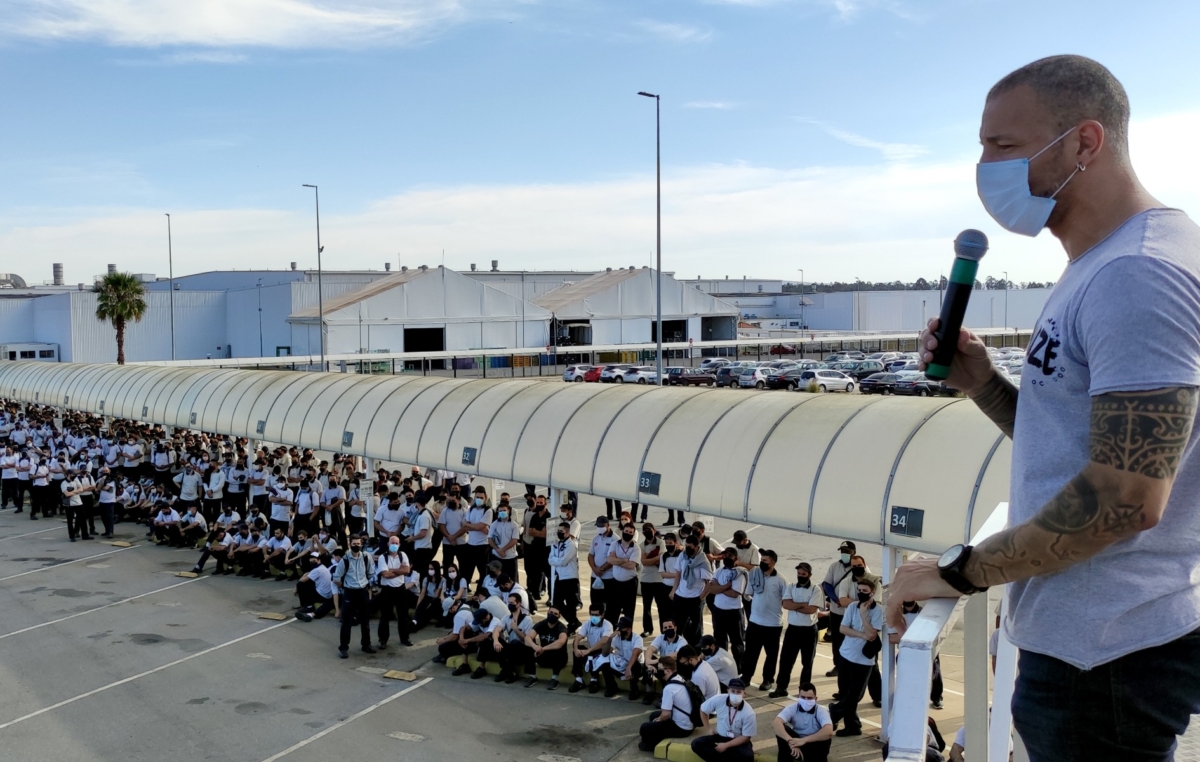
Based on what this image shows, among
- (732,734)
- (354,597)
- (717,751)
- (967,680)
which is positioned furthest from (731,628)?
(967,680)

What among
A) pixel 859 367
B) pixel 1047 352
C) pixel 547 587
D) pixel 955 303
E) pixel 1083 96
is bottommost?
pixel 547 587

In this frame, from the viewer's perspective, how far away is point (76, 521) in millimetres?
22234

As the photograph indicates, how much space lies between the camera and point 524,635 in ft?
42.4

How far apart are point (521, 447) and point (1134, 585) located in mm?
16685

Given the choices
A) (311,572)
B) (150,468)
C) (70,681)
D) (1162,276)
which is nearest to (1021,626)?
(1162,276)

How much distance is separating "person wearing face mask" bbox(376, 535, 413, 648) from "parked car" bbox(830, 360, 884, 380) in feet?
162

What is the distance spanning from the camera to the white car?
2196 inches

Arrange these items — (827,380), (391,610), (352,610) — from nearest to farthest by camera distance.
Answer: (352,610), (391,610), (827,380)

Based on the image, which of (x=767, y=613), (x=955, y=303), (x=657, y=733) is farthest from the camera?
(x=767, y=613)

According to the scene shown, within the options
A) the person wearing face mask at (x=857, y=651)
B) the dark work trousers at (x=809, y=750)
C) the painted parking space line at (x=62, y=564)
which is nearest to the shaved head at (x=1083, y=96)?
the dark work trousers at (x=809, y=750)

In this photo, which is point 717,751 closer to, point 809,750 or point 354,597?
point 809,750

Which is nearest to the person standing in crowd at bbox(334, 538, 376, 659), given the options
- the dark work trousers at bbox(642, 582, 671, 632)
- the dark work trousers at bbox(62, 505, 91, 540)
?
the dark work trousers at bbox(642, 582, 671, 632)

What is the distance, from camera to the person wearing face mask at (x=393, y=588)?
1447 centimetres

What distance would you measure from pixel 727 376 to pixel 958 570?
2245 inches
